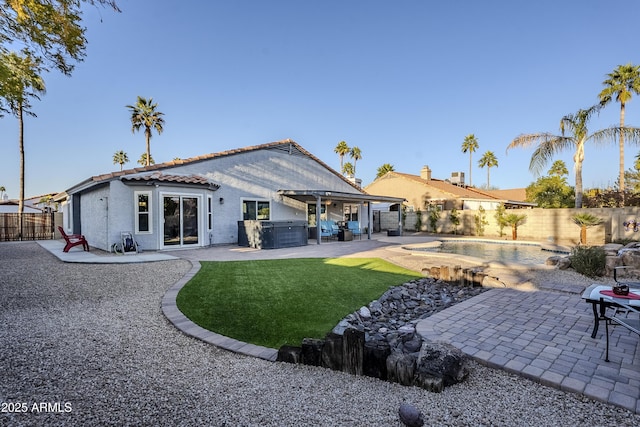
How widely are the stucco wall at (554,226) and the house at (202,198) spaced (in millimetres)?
5527

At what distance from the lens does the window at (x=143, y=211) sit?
12.6 m

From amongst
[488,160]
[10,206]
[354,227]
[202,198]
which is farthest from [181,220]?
[488,160]

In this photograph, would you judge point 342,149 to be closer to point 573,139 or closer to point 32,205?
point 573,139

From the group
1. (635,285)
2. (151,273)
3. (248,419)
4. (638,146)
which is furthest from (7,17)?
(638,146)

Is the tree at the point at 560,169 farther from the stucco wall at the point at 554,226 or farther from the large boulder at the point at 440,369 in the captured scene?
the large boulder at the point at 440,369

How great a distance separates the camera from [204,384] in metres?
3.05

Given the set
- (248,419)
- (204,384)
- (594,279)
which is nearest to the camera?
(248,419)

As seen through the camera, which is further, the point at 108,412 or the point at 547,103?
the point at 547,103

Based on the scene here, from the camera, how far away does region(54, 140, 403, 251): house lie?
41.1 feet

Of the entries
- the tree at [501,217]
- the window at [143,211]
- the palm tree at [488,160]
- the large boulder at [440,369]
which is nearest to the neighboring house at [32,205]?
the window at [143,211]

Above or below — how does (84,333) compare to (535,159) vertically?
below

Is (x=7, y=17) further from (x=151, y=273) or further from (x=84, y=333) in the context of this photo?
(x=151, y=273)

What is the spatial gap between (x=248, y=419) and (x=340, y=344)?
123cm

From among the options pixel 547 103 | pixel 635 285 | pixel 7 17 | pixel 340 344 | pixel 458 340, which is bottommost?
pixel 458 340
